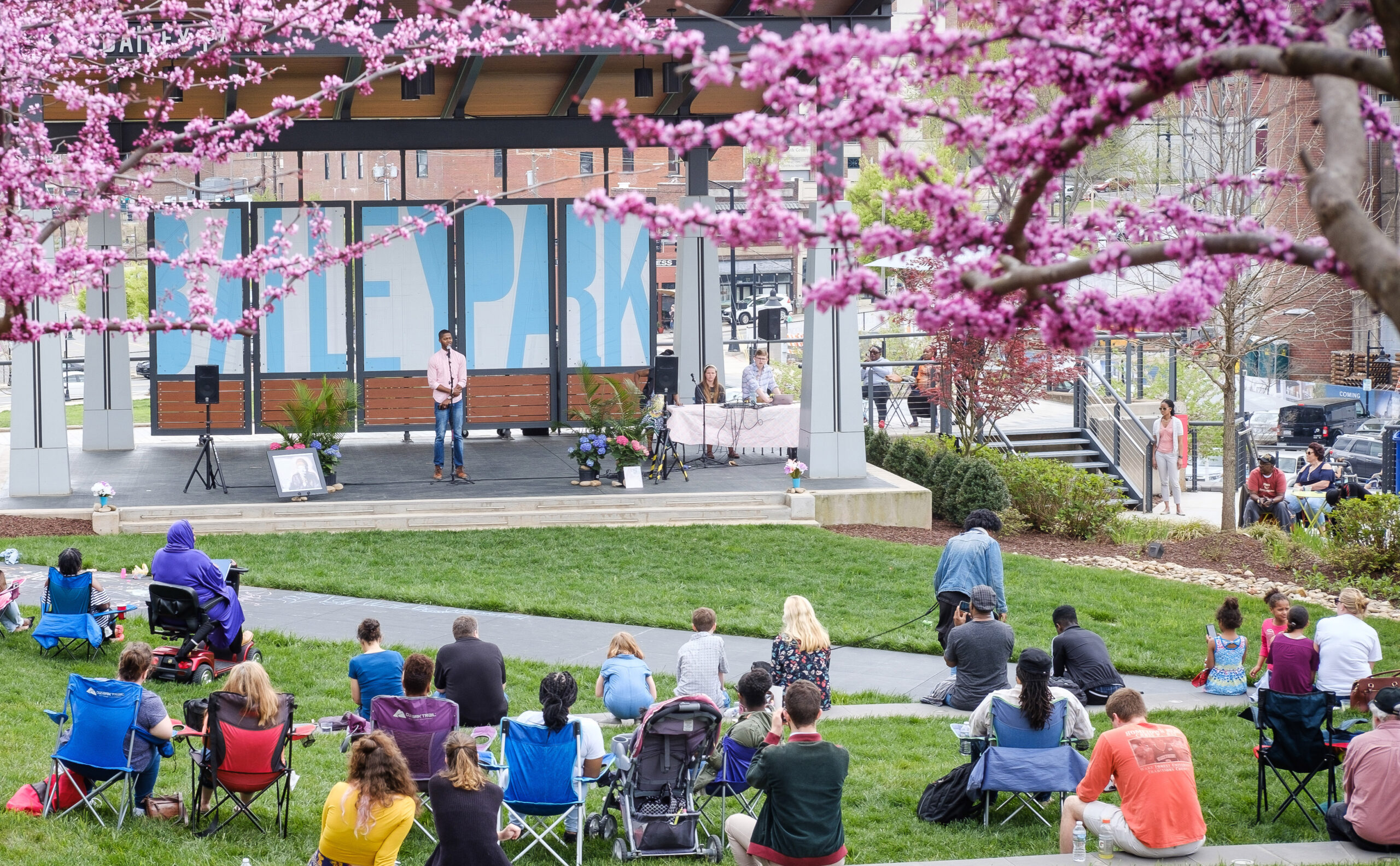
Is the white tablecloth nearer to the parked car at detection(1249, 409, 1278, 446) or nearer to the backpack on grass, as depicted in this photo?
the backpack on grass

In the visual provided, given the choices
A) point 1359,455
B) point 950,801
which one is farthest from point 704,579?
point 1359,455

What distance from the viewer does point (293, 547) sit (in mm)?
15992

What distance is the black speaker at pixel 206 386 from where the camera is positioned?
19250 mm

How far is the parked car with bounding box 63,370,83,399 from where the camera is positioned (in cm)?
4206

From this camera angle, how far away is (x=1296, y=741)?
8.27m

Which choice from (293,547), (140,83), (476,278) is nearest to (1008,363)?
(476,278)

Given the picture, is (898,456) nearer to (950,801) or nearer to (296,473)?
(296,473)

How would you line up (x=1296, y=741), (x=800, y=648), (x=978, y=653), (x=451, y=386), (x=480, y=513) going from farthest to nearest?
(x=451, y=386) < (x=480, y=513) < (x=978, y=653) < (x=800, y=648) < (x=1296, y=741)

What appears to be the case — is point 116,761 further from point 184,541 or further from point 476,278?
point 476,278

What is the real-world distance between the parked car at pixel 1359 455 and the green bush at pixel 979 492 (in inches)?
409

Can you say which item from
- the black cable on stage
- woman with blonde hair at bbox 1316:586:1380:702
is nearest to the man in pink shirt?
the black cable on stage

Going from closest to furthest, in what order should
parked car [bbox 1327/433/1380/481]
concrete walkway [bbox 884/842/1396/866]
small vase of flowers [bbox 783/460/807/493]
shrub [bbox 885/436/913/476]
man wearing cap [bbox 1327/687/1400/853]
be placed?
1. concrete walkway [bbox 884/842/1396/866]
2. man wearing cap [bbox 1327/687/1400/853]
3. small vase of flowers [bbox 783/460/807/493]
4. shrub [bbox 885/436/913/476]
5. parked car [bbox 1327/433/1380/481]

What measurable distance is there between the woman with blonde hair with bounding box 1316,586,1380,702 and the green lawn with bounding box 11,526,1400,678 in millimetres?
2020

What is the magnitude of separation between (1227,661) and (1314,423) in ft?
76.5
